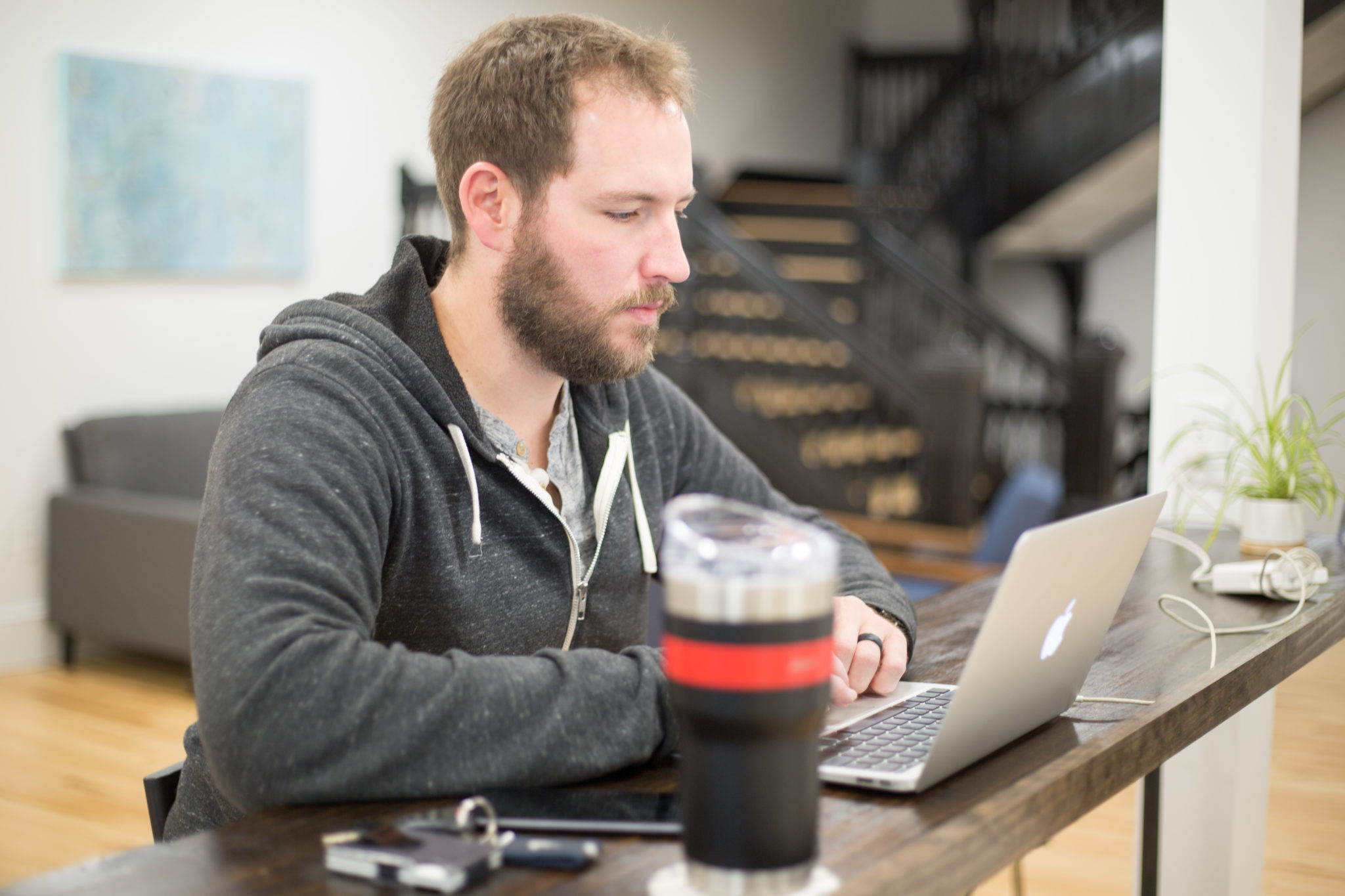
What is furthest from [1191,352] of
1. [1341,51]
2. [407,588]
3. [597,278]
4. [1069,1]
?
[1069,1]

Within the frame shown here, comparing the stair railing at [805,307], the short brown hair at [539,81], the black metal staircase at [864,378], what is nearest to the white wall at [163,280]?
the stair railing at [805,307]

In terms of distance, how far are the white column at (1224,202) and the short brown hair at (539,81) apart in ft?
3.99

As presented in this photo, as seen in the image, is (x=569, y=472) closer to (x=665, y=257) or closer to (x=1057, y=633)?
(x=665, y=257)

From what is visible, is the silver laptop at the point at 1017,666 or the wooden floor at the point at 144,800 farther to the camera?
the wooden floor at the point at 144,800

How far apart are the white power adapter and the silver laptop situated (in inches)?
24.9

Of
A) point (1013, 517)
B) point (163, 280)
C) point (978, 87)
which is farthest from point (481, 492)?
point (978, 87)

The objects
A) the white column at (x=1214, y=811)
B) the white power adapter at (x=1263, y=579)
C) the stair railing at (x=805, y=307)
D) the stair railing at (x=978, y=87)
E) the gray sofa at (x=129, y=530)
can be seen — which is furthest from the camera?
the stair railing at (x=978, y=87)

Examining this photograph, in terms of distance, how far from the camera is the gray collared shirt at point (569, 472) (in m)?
1.50

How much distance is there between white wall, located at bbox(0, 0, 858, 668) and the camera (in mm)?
4496

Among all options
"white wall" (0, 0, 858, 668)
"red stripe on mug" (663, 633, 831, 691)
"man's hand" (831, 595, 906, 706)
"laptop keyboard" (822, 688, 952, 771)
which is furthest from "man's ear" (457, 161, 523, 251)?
"white wall" (0, 0, 858, 668)

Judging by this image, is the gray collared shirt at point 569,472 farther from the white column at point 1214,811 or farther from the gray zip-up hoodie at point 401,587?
the white column at point 1214,811

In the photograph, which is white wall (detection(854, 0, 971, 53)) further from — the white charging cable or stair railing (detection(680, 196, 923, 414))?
the white charging cable

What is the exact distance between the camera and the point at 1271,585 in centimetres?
170

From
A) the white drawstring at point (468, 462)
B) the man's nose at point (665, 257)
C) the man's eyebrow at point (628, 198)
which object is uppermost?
the man's eyebrow at point (628, 198)
